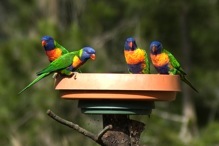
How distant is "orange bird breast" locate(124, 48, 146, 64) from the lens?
8.71ft

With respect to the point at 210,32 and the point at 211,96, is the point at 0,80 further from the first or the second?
the point at 211,96

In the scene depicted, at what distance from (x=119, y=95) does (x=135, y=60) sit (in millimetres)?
328

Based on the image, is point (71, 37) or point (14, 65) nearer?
point (71, 37)

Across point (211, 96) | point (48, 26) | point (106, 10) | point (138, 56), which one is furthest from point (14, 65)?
point (138, 56)

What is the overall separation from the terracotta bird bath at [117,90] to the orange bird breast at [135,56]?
210 mm

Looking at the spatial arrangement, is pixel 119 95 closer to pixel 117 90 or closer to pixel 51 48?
pixel 117 90

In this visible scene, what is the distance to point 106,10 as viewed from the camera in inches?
308

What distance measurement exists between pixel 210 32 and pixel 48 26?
274 cm

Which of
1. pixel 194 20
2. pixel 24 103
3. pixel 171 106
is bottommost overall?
pixel 171 106

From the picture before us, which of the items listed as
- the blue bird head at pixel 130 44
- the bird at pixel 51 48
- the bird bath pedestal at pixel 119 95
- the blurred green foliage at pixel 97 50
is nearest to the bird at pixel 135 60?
the blue bird head at pixel 130 44

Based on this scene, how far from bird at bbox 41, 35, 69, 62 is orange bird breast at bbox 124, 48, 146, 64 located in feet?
0.94

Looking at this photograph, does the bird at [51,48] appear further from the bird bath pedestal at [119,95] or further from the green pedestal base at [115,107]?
the green pedestal base at [115,107]

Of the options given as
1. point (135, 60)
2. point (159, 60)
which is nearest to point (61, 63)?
point (135, 60)

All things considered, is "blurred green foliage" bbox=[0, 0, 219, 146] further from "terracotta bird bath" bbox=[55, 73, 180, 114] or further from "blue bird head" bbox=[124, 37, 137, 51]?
"terracotta bird bath" bbox=[55, 73, 180, 114]
